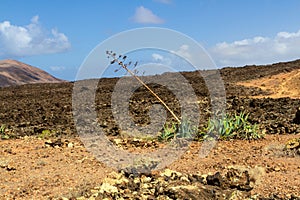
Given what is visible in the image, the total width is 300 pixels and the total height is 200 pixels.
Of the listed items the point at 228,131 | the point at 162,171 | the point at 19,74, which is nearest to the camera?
the point at 162,171

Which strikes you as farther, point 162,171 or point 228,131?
point 228,131

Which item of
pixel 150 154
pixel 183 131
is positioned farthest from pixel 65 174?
pixel 183 131

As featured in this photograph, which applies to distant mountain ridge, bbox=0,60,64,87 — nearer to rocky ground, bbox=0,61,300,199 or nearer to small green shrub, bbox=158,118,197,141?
rocky ground, bbox=0,61,300,199

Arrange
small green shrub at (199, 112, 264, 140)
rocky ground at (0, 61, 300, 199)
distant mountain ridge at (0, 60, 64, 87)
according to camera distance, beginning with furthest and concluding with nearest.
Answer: distant mountain ridge at (0, 60, 64, 87) → small green shrub at (199, 112, 264, 140) → rocky ground at (0, 61, 300, 199)

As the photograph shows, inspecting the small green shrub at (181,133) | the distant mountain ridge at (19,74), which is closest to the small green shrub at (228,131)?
the small green shrub at (181,133)

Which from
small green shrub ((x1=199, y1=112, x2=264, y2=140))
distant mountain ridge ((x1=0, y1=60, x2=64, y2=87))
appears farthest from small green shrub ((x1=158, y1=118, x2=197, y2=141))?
distant mountain ridge ((x1=0, y1=60, x2=64, y2=87))

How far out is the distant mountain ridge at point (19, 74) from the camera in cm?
4206

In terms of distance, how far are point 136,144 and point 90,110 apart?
25.0ft

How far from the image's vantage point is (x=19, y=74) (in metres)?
45.2

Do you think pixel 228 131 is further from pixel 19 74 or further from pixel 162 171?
pixel 19 74

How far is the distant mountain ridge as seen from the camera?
42062mm

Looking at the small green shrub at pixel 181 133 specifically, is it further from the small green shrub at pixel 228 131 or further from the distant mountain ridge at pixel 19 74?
the distant mountain ridge at pixel 19 74

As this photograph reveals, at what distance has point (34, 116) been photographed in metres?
14.9

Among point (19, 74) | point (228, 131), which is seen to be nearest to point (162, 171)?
point (228, 131)
